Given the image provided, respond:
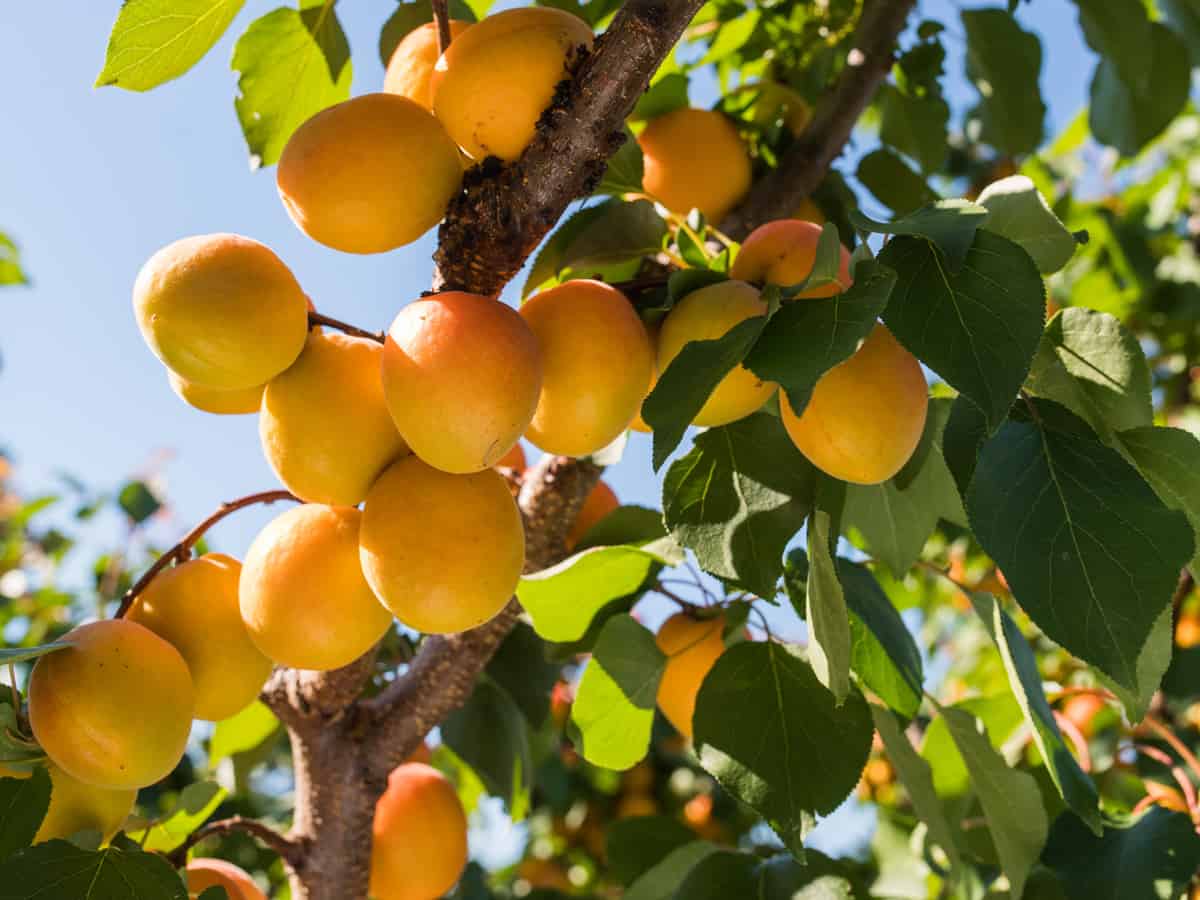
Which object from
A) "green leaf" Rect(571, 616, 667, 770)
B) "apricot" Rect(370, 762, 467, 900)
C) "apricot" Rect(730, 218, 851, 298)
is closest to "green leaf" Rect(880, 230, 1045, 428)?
"apricot" Rect(730, 218, 851, 298)

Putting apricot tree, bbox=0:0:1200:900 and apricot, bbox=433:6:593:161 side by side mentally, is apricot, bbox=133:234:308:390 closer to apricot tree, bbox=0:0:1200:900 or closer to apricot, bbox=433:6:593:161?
apricot tree, bbox=0:0:1200:900

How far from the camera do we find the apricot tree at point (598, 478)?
67cm

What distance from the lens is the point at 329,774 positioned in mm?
1138

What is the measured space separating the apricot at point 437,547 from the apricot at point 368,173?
0.55 feet

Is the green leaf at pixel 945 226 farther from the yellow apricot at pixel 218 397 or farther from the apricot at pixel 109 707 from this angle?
the apricot at pixel 109 707

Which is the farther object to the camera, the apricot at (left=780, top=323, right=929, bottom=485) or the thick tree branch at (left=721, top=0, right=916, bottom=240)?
the thick tree branch at (left=721, top=0, right=916, bottom=240)

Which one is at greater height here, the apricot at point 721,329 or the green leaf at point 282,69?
the green leaf at point 282,69

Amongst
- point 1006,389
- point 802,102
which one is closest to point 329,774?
point 1006,389

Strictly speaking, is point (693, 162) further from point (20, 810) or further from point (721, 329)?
point (20, 810)

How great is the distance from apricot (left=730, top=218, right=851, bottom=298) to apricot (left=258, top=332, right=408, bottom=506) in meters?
0.28

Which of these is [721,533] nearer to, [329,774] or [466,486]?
[466,486]

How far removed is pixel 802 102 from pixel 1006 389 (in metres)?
0.84

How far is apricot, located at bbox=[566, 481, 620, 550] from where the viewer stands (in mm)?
1283

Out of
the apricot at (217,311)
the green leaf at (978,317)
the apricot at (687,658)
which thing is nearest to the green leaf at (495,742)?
the apricot at (687,658)
